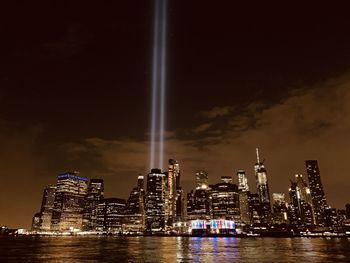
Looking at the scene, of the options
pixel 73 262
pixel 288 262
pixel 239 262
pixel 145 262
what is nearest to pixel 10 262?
pixel 73 262

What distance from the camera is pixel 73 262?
57.6 m

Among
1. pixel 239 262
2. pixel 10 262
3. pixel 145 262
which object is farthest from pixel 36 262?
pixel 239 262

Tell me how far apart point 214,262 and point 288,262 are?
12.5 metres

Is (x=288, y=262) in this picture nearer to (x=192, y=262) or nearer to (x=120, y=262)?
(x=192, y=262)

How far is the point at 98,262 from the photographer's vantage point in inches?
2344

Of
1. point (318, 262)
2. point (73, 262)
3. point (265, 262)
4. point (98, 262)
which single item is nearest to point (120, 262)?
point (98, 262)

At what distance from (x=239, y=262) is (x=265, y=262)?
437 cm

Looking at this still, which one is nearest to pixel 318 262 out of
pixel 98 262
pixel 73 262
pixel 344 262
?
pixel 344 262

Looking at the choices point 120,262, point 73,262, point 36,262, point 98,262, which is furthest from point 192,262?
point 36,262

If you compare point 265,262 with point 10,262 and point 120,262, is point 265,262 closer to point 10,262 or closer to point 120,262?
point 120,262

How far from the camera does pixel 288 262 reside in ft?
194

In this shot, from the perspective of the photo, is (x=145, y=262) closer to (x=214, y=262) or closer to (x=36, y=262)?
(x=214, y=262)

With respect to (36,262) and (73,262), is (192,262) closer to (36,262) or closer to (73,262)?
(73,262)

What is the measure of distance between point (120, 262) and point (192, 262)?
1217 cm
